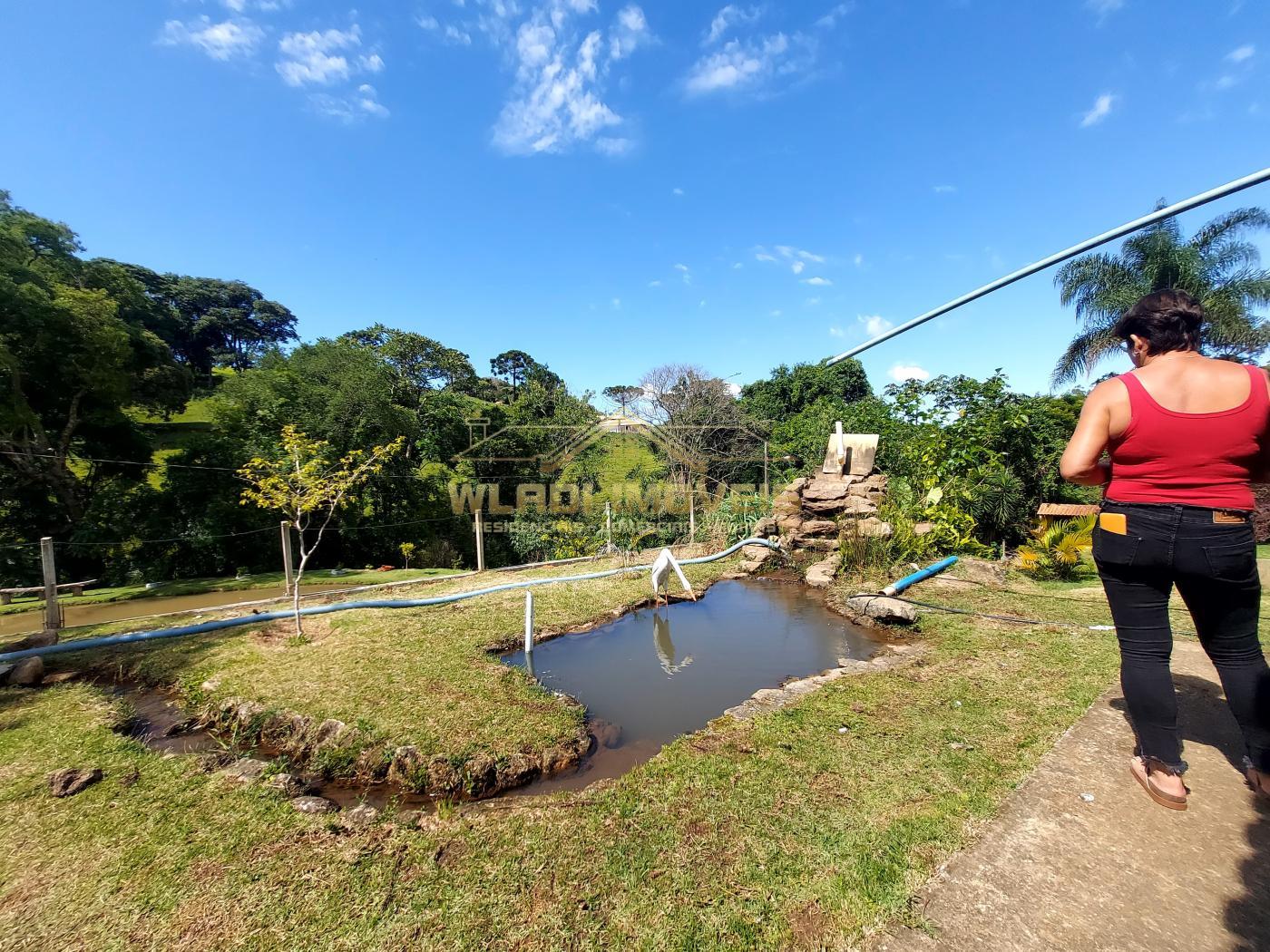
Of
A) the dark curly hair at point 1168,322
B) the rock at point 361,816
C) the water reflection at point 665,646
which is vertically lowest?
the water reflection at point 665,646

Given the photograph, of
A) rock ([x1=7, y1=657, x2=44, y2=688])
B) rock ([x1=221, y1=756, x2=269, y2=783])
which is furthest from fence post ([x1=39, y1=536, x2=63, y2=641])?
rock ([x1=221, y1=756, x2=269, y2=783])

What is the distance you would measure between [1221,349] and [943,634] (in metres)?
13.8

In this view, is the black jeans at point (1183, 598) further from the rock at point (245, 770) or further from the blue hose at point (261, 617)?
the blue hose at point (261, 617)

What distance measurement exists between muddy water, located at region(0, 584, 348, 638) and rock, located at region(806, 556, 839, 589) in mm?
7040

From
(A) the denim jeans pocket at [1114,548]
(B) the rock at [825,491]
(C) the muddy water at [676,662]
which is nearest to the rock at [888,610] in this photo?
(C) the muddy water at [676,662]

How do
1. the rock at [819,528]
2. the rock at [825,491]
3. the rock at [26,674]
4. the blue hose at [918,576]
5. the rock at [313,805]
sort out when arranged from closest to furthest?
the rock at [313,805], the rock at [26,674], the blue hose at [918,576], the rock at [819,528], the rock at [825,491]

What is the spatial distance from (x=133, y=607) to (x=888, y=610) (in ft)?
34.2

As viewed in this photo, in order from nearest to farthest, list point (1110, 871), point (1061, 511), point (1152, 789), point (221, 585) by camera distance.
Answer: point (1110, 871), point (1152, 789), point (1061, 511), point (221, 585)

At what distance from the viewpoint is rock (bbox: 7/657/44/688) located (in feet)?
13.0

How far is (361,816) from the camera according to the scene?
228 cm

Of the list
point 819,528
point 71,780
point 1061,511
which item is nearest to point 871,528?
point 819,528

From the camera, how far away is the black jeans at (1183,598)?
4.90 feet

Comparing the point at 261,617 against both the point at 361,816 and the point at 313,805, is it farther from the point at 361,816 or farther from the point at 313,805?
the point at 361,816

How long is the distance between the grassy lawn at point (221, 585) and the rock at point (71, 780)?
6.34 m
